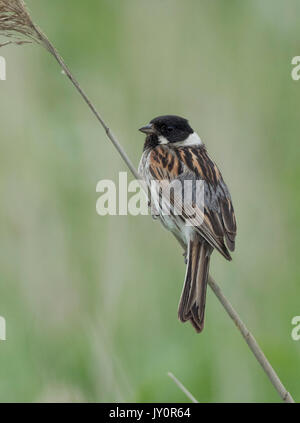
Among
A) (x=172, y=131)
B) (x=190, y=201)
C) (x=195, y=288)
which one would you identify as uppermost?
(x=172, y=131)

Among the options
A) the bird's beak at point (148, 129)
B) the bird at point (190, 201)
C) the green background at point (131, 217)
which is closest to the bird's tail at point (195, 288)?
the bird at point (190, 201)

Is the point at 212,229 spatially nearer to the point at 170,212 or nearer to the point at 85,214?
the point at 170,212

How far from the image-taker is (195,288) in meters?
2.87

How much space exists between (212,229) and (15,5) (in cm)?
111

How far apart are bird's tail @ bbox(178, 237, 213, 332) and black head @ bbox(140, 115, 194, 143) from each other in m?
0.83

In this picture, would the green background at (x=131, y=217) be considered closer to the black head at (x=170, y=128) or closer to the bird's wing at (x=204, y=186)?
the black head at (x=170, y=128)

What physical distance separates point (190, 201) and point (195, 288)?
43 centimetres

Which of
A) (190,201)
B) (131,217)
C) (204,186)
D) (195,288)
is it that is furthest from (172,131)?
(195,288)

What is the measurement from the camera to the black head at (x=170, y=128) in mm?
3697

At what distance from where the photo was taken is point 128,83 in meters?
3.96

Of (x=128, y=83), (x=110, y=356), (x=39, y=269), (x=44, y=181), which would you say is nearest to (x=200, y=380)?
(x=110, y=356)

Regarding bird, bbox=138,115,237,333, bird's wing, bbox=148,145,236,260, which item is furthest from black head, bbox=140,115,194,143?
bird's wing, bbox=148,145,236,260

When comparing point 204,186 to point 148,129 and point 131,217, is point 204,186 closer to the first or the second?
point 148,129

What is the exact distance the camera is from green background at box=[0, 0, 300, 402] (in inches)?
131
